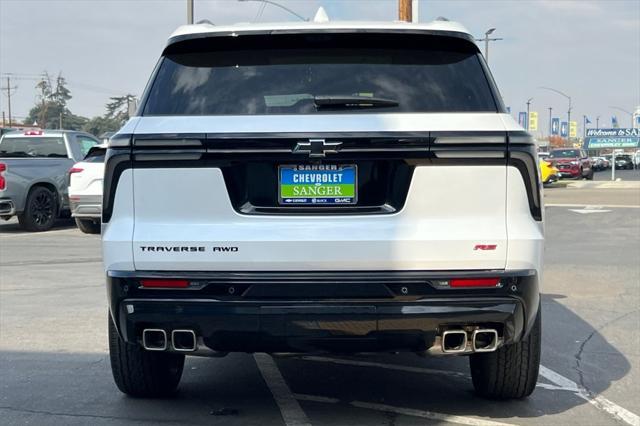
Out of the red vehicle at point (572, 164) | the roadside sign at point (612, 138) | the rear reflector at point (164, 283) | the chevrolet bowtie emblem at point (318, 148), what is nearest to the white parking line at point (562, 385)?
the rear reflector at point (164, 283)

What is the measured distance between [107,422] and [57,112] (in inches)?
3760

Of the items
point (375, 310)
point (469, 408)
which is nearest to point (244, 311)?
point (375, 310)

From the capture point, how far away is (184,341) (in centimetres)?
419

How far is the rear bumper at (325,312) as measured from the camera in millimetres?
3980

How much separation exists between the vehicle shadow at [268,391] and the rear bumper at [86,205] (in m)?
8.60

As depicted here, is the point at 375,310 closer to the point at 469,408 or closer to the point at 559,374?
the point at 469,408

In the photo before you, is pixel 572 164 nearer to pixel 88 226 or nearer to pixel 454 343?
pixel 88 226

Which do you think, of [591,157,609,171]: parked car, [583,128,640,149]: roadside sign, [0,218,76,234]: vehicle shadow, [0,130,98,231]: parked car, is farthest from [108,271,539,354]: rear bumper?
[591,157,609,171]: parked car

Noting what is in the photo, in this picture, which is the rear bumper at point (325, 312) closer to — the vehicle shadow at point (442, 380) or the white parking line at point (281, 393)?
the white parking line at point (281, 393)

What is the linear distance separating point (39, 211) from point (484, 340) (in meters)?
13.5

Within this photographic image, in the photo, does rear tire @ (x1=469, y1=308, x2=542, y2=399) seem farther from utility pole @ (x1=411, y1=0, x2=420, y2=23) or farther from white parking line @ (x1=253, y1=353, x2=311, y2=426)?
utility pole @ (x1=411, y1=0, x2=420, y2=23)

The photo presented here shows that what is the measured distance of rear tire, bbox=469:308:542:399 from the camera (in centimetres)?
470

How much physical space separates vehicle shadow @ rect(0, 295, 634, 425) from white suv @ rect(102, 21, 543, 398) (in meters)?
0.80

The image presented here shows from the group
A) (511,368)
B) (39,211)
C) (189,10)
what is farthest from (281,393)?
(189,10)
